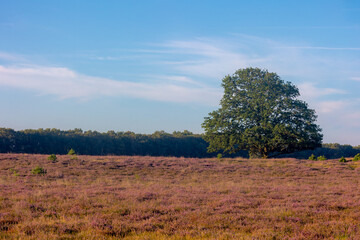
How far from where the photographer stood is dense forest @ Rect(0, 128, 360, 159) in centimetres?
5606

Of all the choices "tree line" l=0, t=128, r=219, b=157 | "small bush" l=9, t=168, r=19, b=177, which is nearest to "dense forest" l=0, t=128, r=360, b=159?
"tree line" l=0, t=128, r=219, b=157

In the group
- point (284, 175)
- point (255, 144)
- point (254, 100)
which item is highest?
point (254, 100)

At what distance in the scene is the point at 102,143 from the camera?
64438mm

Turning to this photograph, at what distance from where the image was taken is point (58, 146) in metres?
59.3

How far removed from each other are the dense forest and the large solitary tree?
1046 inches

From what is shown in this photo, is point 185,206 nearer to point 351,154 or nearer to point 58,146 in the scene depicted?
point 58,146

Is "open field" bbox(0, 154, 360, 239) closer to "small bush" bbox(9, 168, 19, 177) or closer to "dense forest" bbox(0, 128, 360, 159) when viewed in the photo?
"small bush" bbox(9, 168, 19, 177)

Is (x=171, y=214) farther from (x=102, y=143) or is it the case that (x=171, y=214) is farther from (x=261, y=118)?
(x=102, y=143)

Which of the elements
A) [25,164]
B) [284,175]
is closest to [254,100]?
[284,175]

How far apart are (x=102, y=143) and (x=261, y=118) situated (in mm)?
36666

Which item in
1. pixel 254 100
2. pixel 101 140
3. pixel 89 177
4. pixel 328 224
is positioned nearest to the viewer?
pixel 328 224

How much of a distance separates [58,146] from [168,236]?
5561 centimetres

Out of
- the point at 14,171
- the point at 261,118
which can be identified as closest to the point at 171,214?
the point at 14,171

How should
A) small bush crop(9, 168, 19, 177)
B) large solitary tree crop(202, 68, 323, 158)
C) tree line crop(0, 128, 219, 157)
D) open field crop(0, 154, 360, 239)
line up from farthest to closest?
tree line crop(0, 128, 219, 157) < large solitary tree crop(202, 68, 323, 158) < small bush crop(9, 168, 19, 177) < open field crop(0, 154, 360, 239)
